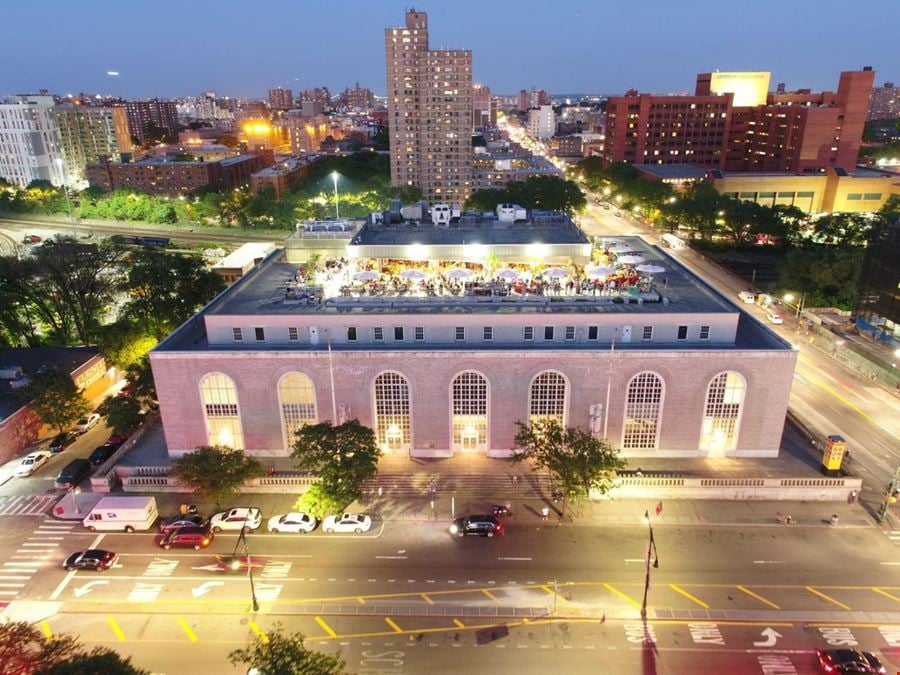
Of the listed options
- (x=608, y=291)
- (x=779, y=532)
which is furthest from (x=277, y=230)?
(x=779, y=532)

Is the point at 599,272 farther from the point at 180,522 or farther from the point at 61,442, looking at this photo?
the point at 61,442

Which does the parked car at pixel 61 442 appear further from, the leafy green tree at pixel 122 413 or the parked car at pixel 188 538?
the parked car at pixel 188 538

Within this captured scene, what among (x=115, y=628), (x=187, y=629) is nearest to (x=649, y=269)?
(x=187, y=629)

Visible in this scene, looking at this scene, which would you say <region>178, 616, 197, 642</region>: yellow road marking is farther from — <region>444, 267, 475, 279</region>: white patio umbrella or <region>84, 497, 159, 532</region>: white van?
<region>444, 267, 475, 279</region>: white patio umbrella

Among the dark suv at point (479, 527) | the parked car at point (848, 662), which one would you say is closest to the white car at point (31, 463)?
the dark suv at point (479, 527)

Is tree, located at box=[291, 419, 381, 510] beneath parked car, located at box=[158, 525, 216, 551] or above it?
above

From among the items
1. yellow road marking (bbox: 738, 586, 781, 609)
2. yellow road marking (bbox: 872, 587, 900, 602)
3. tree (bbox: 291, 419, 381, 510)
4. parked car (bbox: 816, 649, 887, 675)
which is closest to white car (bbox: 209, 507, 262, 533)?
tree (bbox: 291, 419, 381, 510)
